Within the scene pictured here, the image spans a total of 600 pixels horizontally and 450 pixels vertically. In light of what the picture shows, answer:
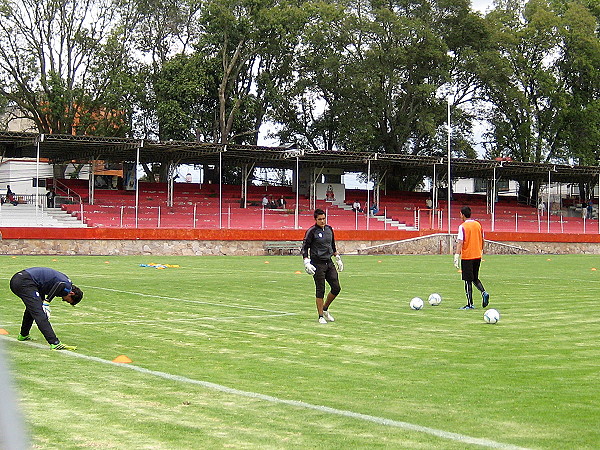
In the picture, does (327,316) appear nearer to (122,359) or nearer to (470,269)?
(470,269)

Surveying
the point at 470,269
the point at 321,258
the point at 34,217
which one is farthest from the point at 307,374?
the point at 34,217

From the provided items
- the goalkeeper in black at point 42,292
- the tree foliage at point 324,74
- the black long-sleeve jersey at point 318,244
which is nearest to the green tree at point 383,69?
the tree foliage at point 324,74

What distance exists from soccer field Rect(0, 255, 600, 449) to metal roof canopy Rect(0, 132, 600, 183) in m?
32.3

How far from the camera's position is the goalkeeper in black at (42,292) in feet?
35.7

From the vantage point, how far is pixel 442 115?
69.3 meters

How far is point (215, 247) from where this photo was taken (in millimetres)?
49594

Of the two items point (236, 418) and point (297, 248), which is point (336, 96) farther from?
point (236, 418)

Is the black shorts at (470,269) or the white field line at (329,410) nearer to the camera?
the white field line at (329,410)

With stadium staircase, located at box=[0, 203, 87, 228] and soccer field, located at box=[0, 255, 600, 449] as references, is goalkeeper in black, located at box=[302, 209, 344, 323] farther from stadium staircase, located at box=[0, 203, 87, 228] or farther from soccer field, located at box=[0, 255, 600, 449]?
stadium staircase, located at box=[0, 203, 87, 228]

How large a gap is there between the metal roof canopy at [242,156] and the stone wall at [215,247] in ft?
21.0

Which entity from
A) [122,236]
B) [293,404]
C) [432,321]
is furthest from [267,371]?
[122,236]

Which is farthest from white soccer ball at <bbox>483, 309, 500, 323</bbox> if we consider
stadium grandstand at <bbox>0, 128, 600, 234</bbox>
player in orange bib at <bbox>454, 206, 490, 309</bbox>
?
stadium grandstand at <bbox>0, 128, 600, 234</bbox>

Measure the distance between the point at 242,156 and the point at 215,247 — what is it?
9.13 meters

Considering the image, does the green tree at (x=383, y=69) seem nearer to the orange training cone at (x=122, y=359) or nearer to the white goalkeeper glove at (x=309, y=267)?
the white goalkeeper glove at (x=309, y=267)
